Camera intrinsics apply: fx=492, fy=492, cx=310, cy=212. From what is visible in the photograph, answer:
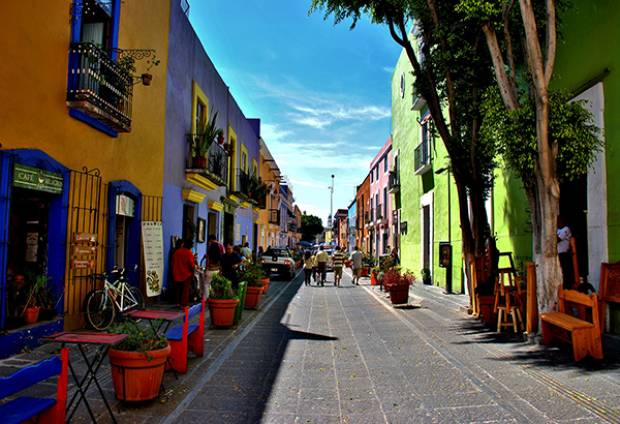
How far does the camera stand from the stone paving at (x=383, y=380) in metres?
4.23

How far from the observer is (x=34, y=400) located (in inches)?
129

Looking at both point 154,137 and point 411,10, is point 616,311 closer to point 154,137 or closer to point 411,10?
point 411,10

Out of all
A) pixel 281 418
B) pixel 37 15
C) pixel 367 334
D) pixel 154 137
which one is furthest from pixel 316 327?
pixel 37 15

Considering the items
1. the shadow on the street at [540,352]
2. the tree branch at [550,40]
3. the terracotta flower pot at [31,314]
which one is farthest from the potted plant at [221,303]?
the tree branch at [550,40]

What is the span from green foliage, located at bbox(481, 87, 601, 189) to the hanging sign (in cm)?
694

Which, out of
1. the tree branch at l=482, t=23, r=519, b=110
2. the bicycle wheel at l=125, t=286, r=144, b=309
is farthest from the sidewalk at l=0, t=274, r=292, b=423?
the tree branch at l=482, t=23, r=519, b=110

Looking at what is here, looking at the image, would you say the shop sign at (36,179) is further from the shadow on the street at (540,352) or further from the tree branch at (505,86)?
the tree branch at (505,86)

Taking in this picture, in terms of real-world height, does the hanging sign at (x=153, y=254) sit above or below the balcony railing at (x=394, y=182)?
below

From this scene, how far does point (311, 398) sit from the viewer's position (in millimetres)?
4734

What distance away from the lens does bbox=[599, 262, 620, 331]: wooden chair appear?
7.04 m

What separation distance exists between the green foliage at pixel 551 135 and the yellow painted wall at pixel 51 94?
629 cm

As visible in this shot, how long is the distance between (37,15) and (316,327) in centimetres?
646

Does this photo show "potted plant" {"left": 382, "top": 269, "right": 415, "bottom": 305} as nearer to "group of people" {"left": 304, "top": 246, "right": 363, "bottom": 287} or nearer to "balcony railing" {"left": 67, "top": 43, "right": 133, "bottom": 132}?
"balcony railing" {"left": 67, "top": 43, "right": 133, "bottom": 132}

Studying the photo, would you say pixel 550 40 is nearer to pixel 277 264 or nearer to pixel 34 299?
pixel 34 299
